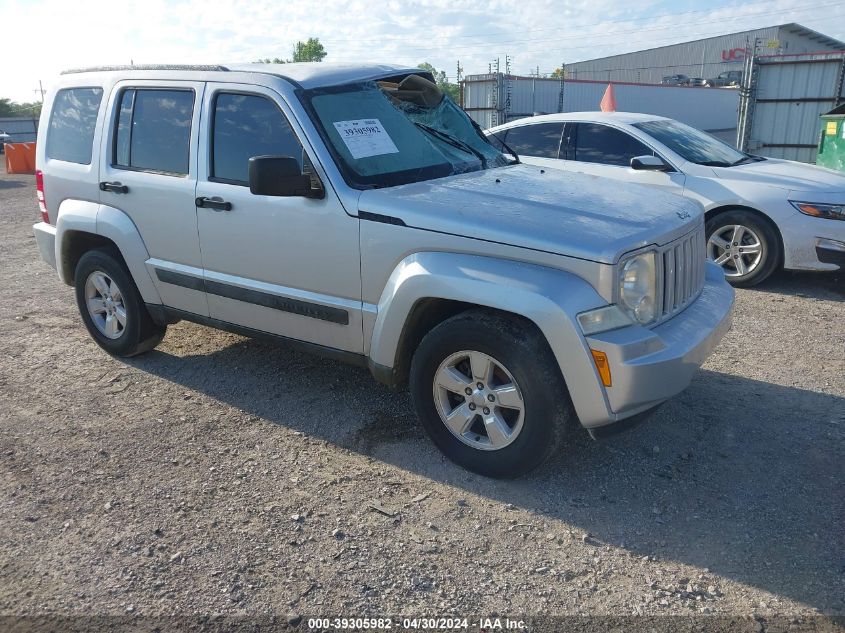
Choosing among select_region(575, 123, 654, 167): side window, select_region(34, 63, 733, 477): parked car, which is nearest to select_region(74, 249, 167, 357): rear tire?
select_region(34, 63, 733, 477): parked car

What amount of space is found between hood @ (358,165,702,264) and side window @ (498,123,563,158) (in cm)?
379

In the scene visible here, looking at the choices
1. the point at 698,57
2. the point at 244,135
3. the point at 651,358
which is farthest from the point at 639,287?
the point at 698,57

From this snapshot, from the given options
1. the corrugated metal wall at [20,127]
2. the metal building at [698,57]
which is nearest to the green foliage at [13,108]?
the corrugated metal wall at [20,127]

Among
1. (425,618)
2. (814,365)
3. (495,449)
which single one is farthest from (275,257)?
(814,365)

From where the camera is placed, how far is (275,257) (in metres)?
4.08

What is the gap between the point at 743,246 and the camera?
687 centimetres

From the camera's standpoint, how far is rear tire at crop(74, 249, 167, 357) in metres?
5.07

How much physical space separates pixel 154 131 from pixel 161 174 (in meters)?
0.32

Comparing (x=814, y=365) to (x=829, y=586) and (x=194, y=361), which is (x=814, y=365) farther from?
(x=194, y=361)

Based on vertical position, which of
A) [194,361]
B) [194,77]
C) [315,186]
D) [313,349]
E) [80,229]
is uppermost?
[194,77]

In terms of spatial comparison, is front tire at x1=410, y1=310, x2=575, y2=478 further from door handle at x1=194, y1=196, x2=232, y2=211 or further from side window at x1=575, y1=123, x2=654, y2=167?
side window at x1=575, y1=123, x2=654, y2=167

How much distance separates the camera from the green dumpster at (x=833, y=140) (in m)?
10.1

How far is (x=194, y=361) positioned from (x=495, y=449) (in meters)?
2.77

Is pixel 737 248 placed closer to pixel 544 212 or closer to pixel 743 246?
pixel 743 246
